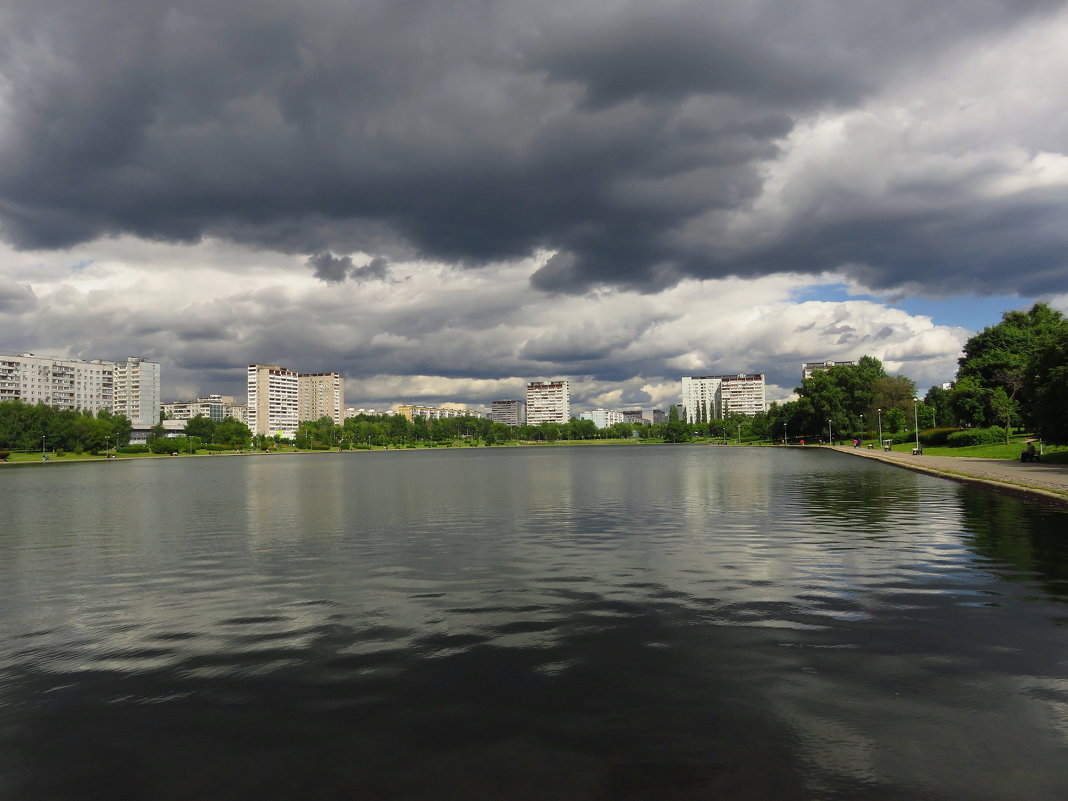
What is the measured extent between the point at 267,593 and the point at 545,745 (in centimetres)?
1070

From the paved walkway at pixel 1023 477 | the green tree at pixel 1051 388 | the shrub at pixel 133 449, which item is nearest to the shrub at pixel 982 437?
the green tree at pixel 1051 388

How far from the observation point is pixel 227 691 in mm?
9250

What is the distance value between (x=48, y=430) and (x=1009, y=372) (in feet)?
659

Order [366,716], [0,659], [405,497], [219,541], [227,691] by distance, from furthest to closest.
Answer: [405,497]
[219,541]
[0,659]
[227,691]
[366,716]

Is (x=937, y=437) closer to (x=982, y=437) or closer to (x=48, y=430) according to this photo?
(x=982, y=437)

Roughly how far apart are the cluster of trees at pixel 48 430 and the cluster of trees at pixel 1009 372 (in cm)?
19142

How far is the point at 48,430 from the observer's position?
165750 millimetres

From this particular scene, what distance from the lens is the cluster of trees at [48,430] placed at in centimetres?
16350

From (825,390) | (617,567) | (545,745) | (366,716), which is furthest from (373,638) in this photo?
(825,390)

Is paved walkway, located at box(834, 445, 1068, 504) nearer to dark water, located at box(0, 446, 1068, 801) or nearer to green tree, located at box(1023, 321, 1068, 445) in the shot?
green tree, located at box(1023, 321, 1068, 445)

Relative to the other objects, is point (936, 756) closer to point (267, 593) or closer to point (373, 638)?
point (373, 638)

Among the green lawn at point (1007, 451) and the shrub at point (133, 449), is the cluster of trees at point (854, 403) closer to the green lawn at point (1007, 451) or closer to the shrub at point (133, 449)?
the green lawn at point (1007, 451)

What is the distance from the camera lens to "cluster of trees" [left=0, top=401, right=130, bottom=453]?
163500mm

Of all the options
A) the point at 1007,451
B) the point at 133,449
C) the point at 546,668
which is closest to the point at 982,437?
the point at 1007,451
